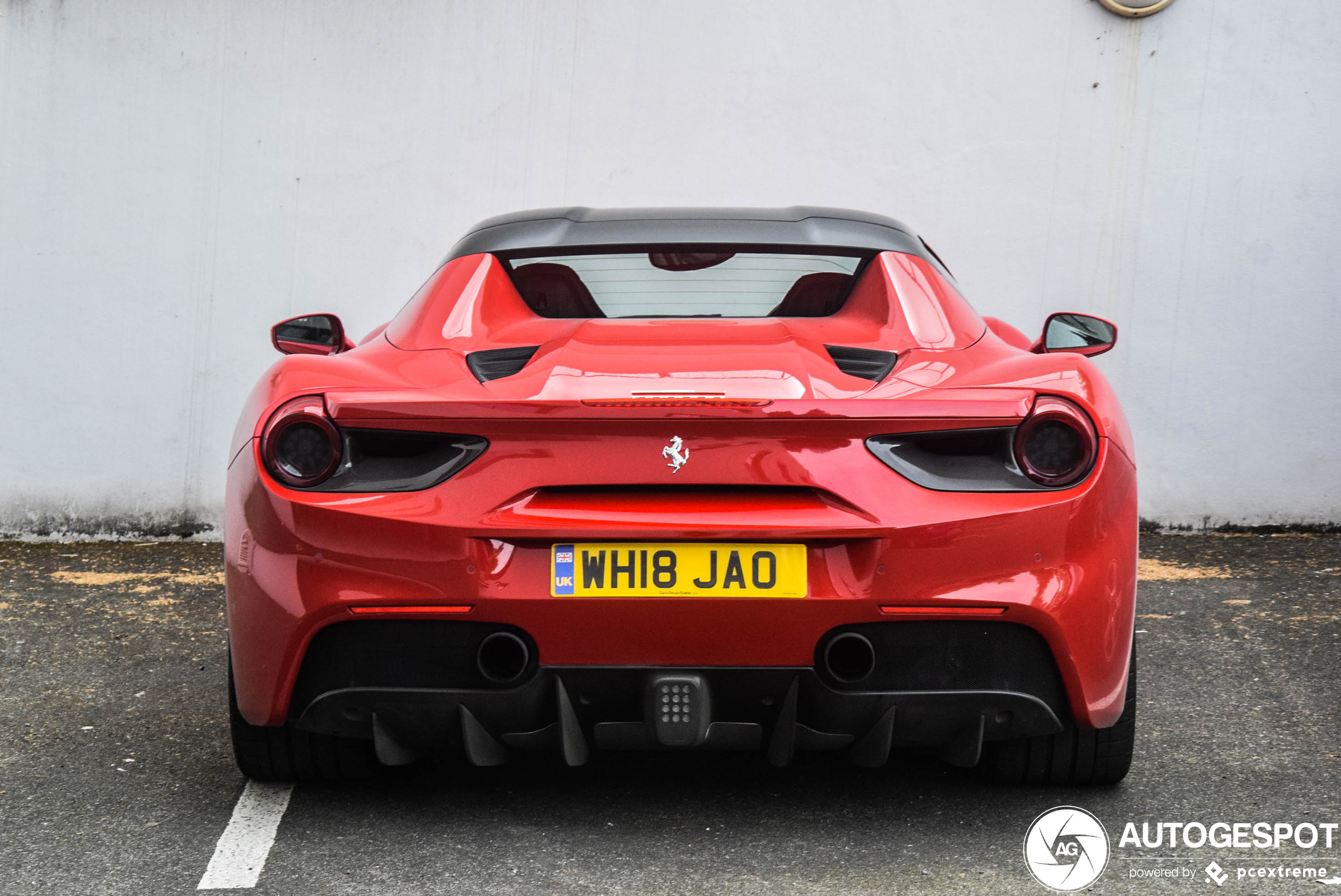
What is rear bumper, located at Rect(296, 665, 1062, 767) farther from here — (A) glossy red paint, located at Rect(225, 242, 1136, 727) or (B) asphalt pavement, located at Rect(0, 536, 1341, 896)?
(B) asphalt pavement, located at Rect(0, 536, 1341, 896)

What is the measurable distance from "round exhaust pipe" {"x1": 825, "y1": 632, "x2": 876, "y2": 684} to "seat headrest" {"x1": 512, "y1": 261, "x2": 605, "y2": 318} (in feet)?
4.22

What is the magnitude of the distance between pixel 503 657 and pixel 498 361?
611 millimetres

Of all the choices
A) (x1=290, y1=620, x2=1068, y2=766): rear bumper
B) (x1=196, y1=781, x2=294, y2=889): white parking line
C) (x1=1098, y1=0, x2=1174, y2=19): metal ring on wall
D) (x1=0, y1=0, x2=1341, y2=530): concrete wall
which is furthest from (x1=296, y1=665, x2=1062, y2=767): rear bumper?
(x1=1098, y1=0, x2=1174, y2=19): metal ring on wall

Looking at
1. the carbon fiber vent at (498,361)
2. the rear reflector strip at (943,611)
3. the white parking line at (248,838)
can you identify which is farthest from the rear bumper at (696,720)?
the carbon fiber vent at (498,361)

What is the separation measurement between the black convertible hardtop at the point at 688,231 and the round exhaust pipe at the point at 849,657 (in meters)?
1.15

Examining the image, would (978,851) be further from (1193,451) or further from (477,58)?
(477,58)

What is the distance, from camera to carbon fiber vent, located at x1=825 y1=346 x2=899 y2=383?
8.32 ft

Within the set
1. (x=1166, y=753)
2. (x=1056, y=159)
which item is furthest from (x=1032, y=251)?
(x=1166, y=753)

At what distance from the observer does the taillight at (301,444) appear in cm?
243

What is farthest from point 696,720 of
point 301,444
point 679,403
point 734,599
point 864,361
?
point 301,444

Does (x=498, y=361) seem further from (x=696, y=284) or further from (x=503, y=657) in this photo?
(x=696, y=284)

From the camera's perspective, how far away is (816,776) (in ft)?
9.99

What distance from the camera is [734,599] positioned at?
234 centimetres

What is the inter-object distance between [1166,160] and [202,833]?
5568 mm
